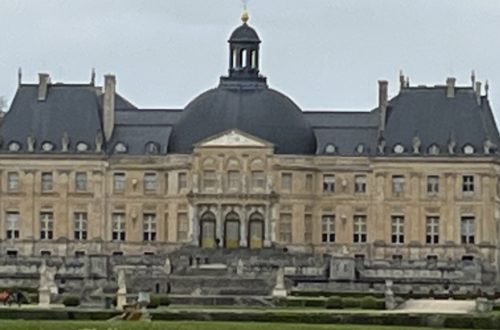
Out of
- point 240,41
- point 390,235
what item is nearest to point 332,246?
A: point 390,235

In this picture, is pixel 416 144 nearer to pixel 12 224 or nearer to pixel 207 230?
pixel 207 230

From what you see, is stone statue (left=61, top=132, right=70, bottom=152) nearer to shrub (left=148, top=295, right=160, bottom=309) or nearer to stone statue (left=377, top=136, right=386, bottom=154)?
stone statue (left=377, top=136, right=386, bottom=154)

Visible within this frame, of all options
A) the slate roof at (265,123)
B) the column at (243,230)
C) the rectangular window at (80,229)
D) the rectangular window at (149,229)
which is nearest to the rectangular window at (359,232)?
the slate roof at (265,123)

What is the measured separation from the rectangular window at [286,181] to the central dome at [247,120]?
3.59 feet

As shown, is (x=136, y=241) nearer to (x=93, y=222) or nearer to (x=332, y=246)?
(x=93, y=222)

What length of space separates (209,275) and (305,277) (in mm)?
4518

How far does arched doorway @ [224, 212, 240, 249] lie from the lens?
368ft

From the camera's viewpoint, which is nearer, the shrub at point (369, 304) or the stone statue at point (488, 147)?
the shrub at point (369, 304)

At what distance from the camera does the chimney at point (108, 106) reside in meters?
116

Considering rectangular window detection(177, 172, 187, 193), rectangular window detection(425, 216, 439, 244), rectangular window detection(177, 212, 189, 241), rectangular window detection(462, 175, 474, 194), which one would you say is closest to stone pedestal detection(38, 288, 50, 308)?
rectangular window detection(177, 212, 189, 241)

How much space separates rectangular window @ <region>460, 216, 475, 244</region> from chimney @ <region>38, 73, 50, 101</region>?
21150 mm

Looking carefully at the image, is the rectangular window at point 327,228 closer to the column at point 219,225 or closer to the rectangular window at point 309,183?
the rectangular window at point 309,183

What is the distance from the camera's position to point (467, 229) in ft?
368

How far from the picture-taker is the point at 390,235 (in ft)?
371
